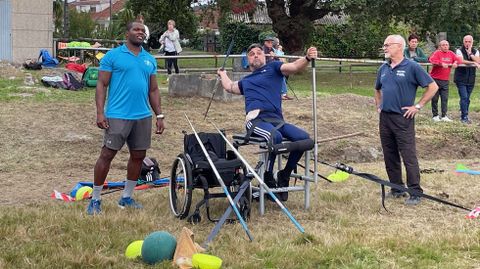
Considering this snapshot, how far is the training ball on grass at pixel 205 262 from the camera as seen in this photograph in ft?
14.7

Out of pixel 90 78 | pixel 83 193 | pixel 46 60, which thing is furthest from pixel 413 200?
pixel 46 60

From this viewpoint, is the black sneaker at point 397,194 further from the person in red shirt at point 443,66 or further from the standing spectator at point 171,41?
the standing spectator at point 171,41

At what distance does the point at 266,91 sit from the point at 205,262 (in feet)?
8.18

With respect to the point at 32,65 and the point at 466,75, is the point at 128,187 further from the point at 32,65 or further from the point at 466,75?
the point at 32,65

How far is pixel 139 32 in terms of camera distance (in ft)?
20.1

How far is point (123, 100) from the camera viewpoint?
6.10 meters

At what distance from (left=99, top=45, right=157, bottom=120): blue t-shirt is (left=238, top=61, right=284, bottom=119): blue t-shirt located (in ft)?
3.67

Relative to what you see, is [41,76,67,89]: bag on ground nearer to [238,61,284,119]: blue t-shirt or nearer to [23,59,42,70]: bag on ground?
[23,59,42,70]: bag on ground

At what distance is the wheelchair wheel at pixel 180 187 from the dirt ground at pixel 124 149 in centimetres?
143

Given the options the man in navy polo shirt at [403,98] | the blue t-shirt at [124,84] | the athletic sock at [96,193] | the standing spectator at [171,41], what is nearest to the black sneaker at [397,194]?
the man in navy polo shirt at [403,98]

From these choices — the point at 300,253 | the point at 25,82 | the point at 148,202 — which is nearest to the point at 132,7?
the point at 25,82

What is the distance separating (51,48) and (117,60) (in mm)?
13944

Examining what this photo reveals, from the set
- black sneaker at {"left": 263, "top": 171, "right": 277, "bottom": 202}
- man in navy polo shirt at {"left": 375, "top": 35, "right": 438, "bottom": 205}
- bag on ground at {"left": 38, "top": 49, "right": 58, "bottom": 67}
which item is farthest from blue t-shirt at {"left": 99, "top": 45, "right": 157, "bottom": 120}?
bag on ground at {"left": 38, "top": 49, "right": 58, "bottom": 67}

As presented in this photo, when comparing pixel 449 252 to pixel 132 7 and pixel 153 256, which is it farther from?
pixel 132 7
